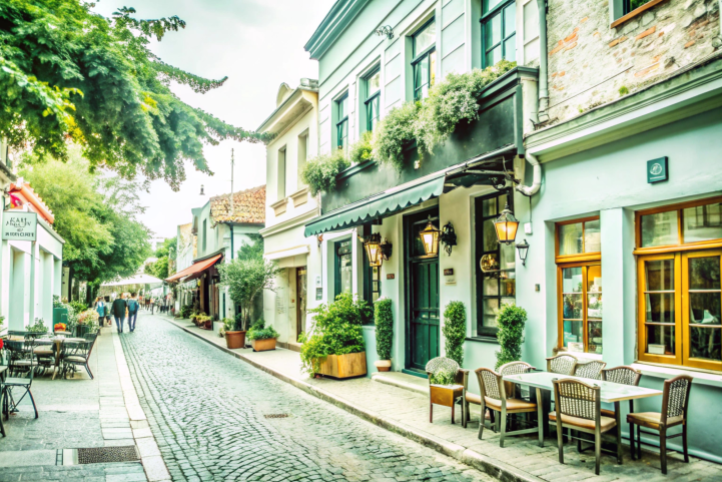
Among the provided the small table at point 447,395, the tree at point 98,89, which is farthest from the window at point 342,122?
the small table at point 447,395

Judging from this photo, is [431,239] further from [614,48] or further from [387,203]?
[614,48]

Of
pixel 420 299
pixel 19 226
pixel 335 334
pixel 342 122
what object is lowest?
pixel 335 334

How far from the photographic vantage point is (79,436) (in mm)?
7012

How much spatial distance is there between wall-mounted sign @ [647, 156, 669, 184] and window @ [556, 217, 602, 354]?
107 cm

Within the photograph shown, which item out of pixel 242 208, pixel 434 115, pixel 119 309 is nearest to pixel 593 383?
pixel 434 115

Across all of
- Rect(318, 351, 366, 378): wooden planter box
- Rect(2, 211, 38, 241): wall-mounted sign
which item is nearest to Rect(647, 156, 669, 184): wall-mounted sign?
Rect(318, 351, 366, 378): wooden planter box

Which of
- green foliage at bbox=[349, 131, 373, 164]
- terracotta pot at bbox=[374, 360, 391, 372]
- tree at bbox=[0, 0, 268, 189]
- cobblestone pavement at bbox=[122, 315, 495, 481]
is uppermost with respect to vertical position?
green foliage at bbox=[349, 131, 373, 164]

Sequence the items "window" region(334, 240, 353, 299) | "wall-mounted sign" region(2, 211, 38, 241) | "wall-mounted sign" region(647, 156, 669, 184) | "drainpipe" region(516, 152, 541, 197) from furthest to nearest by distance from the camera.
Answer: "window" region(334, 240, 353, 299)
"wall-mounted sign" region(2, 211, 38, 241)
"drainpipe" region(516, 152, 541, 197)
"wall-mounted sign" region(647, 156, 669, 184)

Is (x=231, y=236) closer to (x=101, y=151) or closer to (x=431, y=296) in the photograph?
(x=431, y=296)

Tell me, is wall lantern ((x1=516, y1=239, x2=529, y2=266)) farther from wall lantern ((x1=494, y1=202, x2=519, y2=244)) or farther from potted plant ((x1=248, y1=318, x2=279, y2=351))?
potted plant ((x1=248, y1=318, x2=279, y2=351))

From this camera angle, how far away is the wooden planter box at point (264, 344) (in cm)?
1692

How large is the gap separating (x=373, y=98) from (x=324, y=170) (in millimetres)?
2025

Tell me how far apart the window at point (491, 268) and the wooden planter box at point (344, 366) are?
11.2ft

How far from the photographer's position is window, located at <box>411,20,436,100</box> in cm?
1058
